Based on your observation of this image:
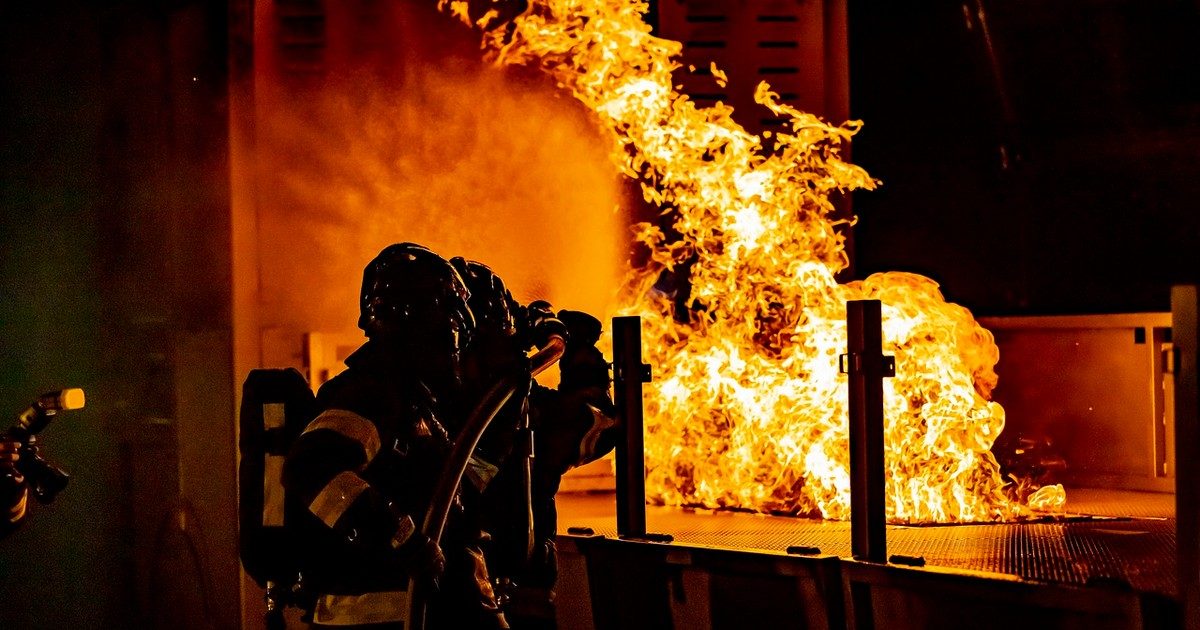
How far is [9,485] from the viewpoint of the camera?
371 centimetres

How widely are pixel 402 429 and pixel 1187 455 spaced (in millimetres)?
2268

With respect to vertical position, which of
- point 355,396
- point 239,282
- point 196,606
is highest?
point 239,282

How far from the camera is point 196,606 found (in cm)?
570

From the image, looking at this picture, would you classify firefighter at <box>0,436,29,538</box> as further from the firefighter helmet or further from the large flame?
the large flame

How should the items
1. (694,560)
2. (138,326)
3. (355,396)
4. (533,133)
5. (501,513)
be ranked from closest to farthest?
(355,396) → (501,513) → (694,560) → (138,326) → (533,133)

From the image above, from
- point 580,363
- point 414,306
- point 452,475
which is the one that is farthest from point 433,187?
point 452,475

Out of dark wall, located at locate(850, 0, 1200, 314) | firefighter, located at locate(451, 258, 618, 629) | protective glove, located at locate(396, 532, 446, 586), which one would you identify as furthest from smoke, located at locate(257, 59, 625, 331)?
protective glove, located at locate(396, 532, 446, 586)

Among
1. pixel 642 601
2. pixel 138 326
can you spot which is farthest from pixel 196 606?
pixel 642 601

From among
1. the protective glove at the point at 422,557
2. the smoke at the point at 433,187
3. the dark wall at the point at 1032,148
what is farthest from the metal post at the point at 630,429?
the dark wall at the point at 1032,148

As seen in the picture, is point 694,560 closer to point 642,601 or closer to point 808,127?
point 642,601

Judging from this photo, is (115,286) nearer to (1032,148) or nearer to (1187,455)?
(1187,455)

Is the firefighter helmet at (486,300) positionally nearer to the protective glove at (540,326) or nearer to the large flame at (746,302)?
the protective glove at (540,326)

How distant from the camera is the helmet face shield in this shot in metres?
3.46

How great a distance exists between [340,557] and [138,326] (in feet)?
8.54
